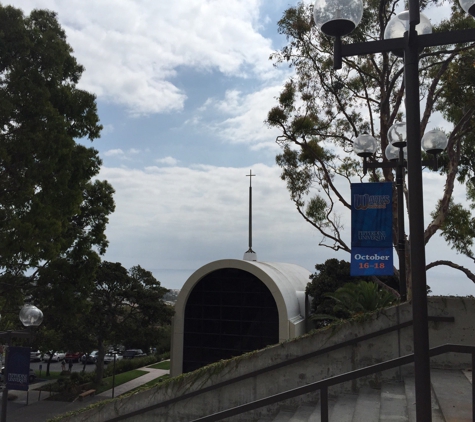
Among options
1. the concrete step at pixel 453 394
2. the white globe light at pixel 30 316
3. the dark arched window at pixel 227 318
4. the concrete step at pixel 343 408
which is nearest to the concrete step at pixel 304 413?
the concrete step at pixel 343 408

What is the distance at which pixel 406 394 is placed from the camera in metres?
6.07

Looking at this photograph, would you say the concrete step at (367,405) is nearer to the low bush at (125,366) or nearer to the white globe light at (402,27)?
the white globe light at (402,27)

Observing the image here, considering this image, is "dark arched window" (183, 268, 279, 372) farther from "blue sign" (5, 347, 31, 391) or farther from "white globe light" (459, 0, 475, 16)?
"white globe light" (459, 0, 475, 16)

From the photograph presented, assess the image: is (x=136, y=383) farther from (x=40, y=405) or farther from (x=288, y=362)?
(x=288, y=362)

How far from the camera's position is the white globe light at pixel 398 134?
8141 mm

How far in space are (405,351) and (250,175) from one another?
30.8 m

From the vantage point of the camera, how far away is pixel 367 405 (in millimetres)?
5973

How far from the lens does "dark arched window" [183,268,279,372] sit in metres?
23.7

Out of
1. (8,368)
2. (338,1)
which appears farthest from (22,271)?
(338,1)

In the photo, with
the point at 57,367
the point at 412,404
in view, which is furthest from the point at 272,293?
the point at 57,367

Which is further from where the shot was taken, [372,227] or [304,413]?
[372,227]

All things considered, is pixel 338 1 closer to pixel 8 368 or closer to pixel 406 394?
pixel 406 394

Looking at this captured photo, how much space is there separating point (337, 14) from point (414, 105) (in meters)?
1.00

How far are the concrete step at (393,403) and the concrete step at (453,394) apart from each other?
1.36 feet
